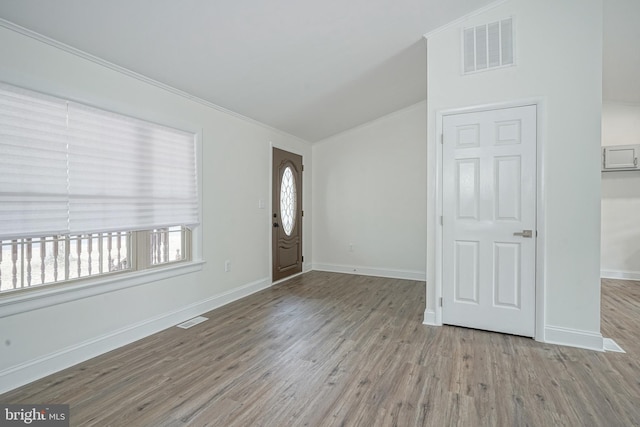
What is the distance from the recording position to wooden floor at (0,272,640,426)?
1.86 metres

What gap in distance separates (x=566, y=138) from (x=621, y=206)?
374 cm

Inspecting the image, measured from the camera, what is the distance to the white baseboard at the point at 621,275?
5.11 meters

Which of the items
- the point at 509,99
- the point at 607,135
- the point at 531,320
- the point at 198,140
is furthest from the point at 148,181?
the point at 607,135

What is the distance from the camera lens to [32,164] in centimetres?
221

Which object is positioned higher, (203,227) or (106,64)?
(106,64)

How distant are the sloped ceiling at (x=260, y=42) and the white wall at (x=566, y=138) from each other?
70 centimetres

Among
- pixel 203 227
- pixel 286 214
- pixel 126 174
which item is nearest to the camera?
pixel 126 174

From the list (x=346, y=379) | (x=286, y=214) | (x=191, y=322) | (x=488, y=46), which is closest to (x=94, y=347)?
(x=191, y=322)

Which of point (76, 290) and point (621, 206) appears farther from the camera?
point (621, 206)

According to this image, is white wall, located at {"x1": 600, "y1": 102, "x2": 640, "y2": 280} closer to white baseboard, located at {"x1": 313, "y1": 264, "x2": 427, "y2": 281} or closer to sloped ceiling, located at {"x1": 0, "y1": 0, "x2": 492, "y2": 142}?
white baseboard, located at {"x1": 313, "y1": 264, "x2": 427, "y2": 281}

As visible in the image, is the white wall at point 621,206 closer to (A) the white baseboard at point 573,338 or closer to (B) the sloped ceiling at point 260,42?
Answer: (A) the white baseboard at point 573,338

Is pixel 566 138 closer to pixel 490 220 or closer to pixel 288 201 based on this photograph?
pixel 490 220

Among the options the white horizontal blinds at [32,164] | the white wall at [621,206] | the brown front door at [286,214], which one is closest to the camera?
the white horizontal blinds at [32,164]

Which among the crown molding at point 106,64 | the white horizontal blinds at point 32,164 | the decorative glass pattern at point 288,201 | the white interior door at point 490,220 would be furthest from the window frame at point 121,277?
the white interior door at point 490,220
